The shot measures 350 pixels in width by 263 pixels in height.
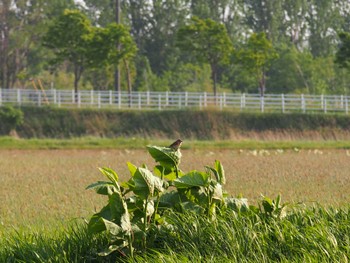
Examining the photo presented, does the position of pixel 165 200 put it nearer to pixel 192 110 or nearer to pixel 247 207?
pixel 247 207

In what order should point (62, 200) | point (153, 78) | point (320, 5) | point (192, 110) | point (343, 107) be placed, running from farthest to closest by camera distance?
point (320, 5) < point (153, 78) < point (343, 107) < point (192, 110) < point (62, 200)

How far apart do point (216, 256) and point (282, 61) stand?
53945 millimetres

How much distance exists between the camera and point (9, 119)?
132 feet

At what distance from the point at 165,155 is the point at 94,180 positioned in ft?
29.5

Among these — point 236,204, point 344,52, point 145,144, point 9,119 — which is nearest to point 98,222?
point 236,204

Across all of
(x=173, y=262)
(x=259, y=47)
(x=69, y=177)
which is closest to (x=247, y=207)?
(x=173, y=262)

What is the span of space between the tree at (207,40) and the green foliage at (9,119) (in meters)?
13.9

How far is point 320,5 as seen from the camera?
72.6m

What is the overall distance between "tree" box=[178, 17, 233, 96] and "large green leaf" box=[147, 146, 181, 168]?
1679 inches

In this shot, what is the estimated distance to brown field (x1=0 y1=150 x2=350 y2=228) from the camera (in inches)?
465

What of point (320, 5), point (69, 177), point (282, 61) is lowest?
point (69, 177)

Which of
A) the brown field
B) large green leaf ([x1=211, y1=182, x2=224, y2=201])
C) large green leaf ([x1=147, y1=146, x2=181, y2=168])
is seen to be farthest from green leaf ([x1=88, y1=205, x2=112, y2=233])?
the brown field

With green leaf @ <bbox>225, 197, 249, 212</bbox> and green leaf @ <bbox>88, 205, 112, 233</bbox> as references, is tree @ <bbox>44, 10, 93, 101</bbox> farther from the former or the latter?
green leaf @ <bbox>88, 205, 112, 233</bbox>

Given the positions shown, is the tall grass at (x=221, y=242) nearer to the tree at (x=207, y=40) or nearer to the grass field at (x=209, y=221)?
the grass field at (x=209, y=221)
